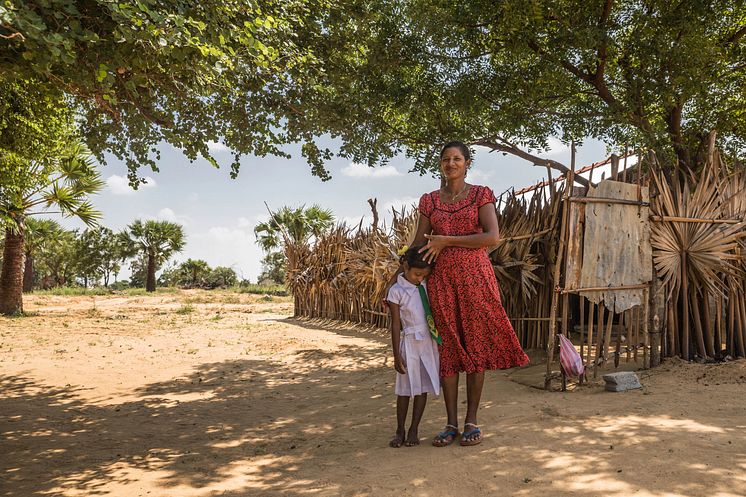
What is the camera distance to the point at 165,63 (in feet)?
13.1

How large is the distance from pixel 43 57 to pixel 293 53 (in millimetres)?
2535

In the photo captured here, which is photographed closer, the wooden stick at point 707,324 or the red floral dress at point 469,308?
the red floral dress at point 469,308

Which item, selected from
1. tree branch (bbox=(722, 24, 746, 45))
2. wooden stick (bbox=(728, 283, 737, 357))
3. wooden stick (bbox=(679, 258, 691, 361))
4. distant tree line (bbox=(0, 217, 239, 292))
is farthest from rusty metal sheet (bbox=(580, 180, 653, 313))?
distant tree line (bbox=(0, 217, 239, 292))

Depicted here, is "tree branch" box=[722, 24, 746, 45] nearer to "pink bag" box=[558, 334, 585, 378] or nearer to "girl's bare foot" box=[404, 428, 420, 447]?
"pink bag" box=[558, 334, 585, 378]

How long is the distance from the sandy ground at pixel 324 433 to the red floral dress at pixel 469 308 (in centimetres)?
52

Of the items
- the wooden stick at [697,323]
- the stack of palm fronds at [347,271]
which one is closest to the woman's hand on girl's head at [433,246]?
the wooden stick at [697,323]

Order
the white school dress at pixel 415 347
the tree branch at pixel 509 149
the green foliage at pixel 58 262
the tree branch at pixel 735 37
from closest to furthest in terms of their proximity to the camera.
→ 1. the white school dress at pixel 415 347
2. the tree branch at pixel 735 37
3. the tree branch at pixel 509 149
4. the green foliage at pixel 58 262

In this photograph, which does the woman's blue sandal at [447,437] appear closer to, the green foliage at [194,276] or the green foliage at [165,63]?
the green foliage at [165,63]

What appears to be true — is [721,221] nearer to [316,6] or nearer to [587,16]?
[587,16]

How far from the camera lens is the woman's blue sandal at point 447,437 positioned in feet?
10.9

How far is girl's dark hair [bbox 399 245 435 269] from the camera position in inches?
132

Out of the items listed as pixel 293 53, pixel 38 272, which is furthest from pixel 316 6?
pixel 38 272

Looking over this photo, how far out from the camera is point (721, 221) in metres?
5.60

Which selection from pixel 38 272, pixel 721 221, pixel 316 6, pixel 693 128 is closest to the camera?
pixel 721 221
